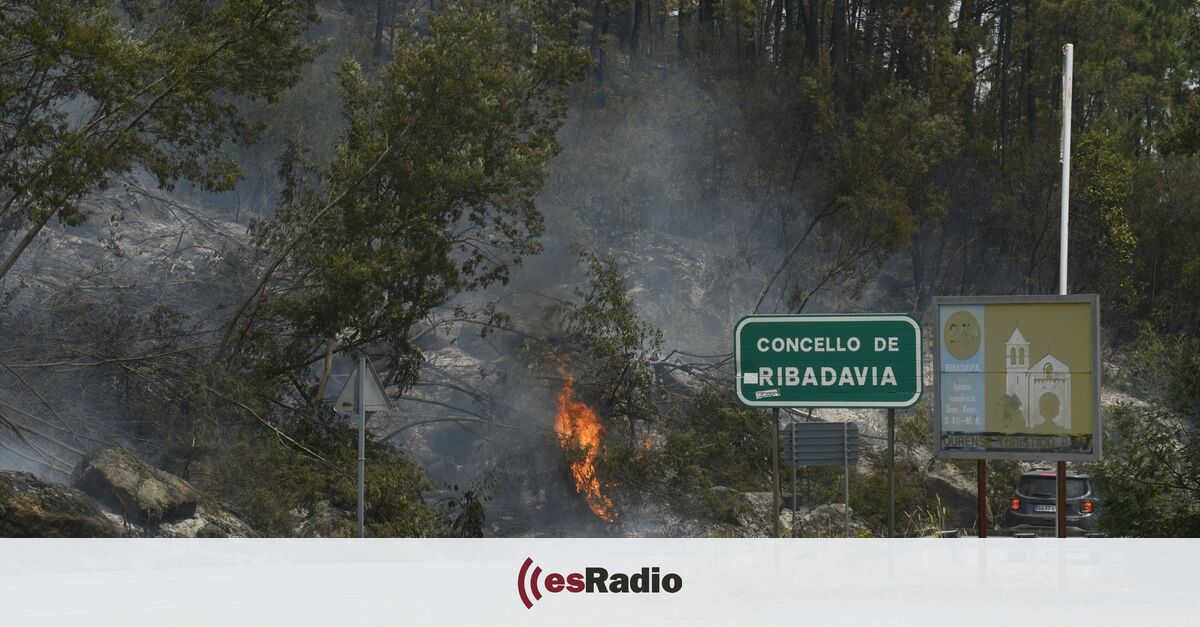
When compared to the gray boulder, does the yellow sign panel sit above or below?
above

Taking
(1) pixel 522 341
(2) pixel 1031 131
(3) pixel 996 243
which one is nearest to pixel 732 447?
(1) pixel 522 341

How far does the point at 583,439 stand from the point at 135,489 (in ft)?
33.6

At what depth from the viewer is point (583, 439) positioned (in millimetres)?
30125

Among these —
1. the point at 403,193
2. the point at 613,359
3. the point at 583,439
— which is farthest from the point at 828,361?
the point at 613,359

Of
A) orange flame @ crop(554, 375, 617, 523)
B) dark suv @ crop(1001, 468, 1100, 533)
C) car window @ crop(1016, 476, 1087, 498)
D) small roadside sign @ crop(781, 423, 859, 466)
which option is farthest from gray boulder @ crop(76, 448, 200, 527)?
car window @ crop(1016, 476, 1087, 498)

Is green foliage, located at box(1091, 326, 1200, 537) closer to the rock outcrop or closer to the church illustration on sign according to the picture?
the church illustration on sign

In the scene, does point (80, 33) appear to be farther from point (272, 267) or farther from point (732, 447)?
point (732, 447)

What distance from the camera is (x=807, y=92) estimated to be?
44.2 metres

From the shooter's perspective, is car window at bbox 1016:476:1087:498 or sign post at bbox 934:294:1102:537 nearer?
sign post at bbox 934:294:1102:537

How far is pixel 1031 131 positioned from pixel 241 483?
3104cm

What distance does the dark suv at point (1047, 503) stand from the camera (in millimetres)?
23391

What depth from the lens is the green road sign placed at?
14.8m
